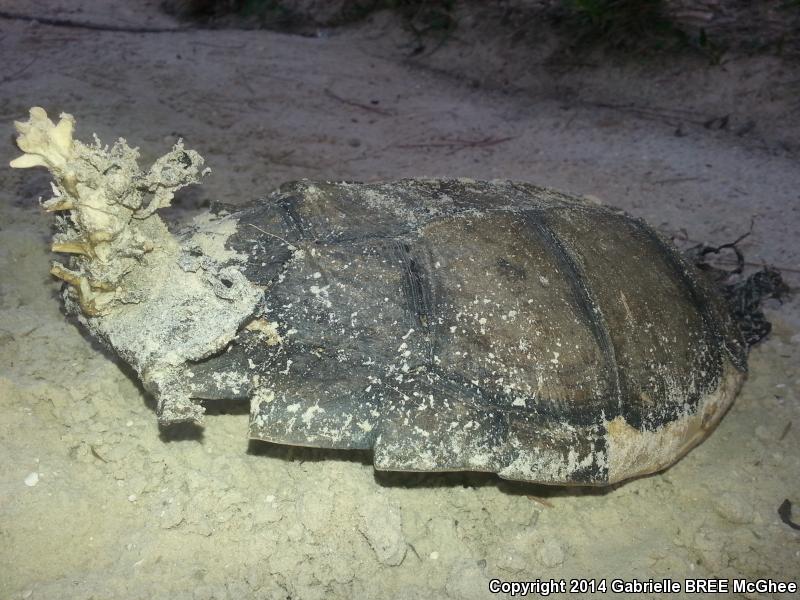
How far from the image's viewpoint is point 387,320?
206cm

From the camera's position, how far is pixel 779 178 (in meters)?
4.54

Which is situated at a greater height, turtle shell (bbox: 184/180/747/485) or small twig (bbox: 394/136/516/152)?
turtle shell (bbox: 184/180/747/485)

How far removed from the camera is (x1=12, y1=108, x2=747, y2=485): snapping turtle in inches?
76.1

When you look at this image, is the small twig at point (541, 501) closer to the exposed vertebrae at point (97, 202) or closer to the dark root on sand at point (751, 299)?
the dark root on sand at point (751, 299)

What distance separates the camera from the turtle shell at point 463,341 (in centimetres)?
196

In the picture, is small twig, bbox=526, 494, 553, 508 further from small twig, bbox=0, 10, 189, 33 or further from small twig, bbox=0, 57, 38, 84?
small twig, bbox=0, 10, 189, 33

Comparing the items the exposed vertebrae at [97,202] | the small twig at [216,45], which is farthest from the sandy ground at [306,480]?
the small twig at [216,45]

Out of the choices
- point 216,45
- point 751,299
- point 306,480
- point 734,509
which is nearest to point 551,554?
point 734,509

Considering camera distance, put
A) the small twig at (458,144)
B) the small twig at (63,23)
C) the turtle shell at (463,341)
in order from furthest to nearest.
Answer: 1. the small twig at (63,23)
2. the small twig at (458,144)
3. the turtle shell at (463,341)

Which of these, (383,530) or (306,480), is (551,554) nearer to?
(383,530)

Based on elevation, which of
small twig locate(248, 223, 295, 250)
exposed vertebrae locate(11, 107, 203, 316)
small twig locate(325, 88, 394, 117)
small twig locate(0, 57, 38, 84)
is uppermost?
exposed vertebrae locate(11, 107, 203, 316)

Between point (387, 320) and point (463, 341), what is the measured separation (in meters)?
0.27

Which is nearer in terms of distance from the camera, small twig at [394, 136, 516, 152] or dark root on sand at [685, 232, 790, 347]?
dark root on sand at [685, 232, 790, 347]

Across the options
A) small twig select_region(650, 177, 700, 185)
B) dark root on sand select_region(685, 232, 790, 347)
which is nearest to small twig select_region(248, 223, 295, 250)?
dark root on sand select_region(685, 232, 790, 347)
